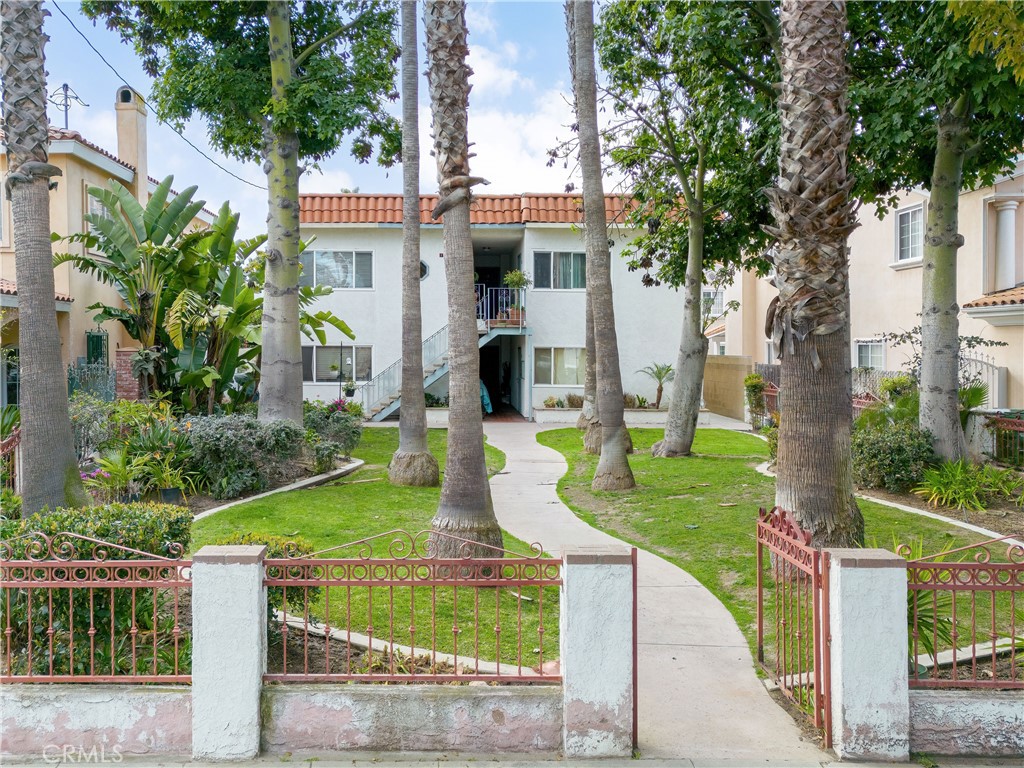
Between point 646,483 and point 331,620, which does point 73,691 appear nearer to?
point 331,620

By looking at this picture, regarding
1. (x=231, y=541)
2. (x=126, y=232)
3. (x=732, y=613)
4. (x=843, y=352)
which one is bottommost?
(x=732, y=613)

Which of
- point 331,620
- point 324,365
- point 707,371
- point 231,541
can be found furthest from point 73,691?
point 707,371

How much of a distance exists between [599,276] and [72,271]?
45.3 feet

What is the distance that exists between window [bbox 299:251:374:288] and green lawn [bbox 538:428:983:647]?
13.6 m

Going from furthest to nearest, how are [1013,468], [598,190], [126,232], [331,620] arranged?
[126,232]
[598,190]
[1013,468]
[331,620]

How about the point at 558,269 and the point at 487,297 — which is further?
the point at 487,297

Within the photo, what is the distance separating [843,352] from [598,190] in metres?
7.85

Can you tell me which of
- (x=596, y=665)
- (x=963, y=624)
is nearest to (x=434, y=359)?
(x=963, y=624)

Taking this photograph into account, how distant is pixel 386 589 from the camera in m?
7.93

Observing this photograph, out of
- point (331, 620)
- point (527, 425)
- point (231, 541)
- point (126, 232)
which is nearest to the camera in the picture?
point (231, 541)

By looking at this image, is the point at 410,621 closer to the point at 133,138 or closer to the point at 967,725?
the point at 967,725

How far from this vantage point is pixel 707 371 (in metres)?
32.5

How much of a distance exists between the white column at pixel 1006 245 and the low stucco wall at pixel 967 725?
16.3 meters

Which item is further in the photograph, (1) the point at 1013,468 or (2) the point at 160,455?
(1) the point at 1013,468
